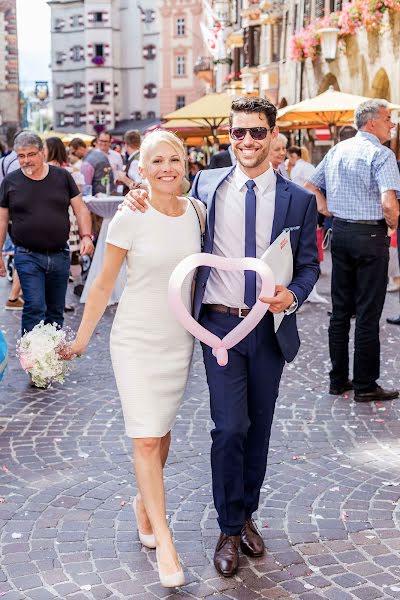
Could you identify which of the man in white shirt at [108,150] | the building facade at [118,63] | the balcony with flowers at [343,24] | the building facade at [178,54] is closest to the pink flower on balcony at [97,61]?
the building facade at [118,63]

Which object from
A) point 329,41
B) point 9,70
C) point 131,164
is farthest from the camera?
point 9,70

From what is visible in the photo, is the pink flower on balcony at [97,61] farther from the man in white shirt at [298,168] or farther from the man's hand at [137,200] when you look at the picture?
the man's hand at [137,200]

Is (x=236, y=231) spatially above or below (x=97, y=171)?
above

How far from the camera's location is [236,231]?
3.83m

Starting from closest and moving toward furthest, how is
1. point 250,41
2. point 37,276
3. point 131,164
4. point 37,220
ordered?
point 37,220
point 37,276
point 131,164
point 250,41

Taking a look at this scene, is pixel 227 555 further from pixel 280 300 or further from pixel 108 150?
pixel 108 150

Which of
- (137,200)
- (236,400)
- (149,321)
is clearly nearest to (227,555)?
(236,400)

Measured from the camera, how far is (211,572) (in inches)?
155

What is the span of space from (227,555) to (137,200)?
1.55 m

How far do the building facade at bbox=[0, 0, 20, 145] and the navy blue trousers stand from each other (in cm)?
6622

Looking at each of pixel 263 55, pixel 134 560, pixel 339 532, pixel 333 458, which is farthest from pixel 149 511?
pixel 263 55

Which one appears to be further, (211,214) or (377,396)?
(377,396)

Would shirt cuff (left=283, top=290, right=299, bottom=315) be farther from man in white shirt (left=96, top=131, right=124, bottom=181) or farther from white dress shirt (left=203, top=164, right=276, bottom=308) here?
man in white shirt (left=96, top=131, right=124, bottom=181)

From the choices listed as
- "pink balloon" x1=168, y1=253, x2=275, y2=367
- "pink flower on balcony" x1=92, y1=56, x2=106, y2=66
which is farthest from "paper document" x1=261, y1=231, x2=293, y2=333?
"pink flower on balcony" x1=92, y1=56, x2=106, y2=66
